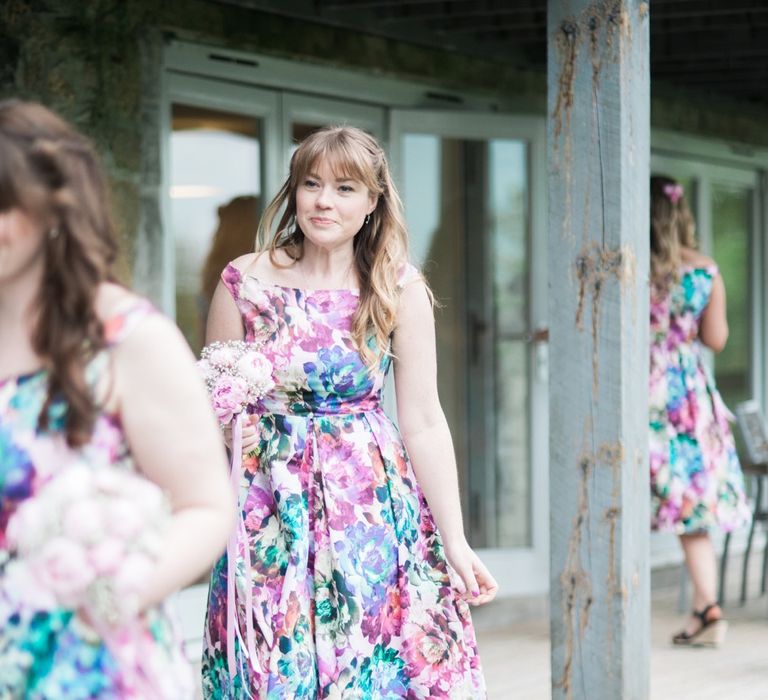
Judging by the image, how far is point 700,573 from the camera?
5.79 m

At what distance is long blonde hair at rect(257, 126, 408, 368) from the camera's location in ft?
10.0

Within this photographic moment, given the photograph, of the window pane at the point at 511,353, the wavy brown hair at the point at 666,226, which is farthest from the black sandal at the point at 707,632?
the wavy brown hair at the point at 666,226

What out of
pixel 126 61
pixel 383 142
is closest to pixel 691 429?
pixel 383 142

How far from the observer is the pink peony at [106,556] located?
1.66m

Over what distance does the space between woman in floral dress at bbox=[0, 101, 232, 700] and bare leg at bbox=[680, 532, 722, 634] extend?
4.30 metres

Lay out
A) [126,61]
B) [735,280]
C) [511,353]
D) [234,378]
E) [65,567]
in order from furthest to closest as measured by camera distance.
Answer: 1. [735,280]
2. [511,353]
3. [126,61]
4. [234,378]
5. [65,567]

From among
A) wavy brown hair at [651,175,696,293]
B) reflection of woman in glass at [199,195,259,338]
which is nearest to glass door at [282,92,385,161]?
reflection of woman in glass at [199,195,259,338]

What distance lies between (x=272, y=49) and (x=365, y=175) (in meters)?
2.27

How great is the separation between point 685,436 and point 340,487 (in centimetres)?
309

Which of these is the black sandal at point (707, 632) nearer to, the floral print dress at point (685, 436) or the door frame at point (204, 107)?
→ the floral print dress at point (685, 436)

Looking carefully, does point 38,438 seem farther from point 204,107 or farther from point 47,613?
point 204,107

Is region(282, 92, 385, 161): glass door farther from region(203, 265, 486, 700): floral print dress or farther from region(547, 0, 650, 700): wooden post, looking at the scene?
region(203, 265, 486, 700): floral print dress

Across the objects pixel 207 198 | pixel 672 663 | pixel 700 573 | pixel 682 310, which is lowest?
pixel 672 663

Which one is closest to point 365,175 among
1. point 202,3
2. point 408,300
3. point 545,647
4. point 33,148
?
point 408,300
